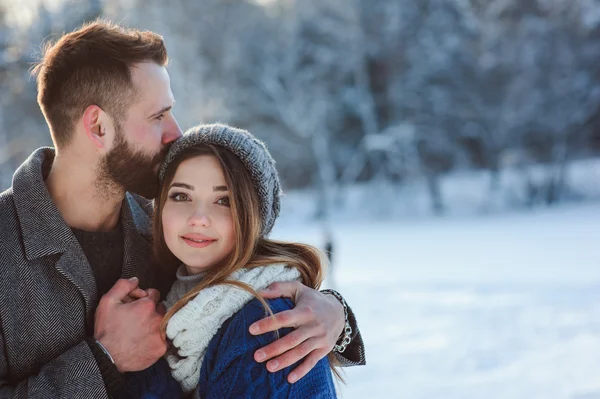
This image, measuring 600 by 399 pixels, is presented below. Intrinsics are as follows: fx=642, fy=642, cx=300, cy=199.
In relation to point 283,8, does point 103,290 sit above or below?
below

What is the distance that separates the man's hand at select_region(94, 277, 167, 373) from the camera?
1.92 m

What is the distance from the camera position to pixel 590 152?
2259cm

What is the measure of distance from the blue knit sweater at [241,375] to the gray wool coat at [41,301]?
22 cm

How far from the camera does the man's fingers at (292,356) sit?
70.5 inches

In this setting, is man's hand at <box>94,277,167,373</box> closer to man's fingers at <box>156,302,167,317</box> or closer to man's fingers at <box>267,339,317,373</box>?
man's fingers at <box>156,302,167,317</box>

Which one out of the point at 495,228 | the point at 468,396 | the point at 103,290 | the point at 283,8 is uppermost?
the point at 283,8

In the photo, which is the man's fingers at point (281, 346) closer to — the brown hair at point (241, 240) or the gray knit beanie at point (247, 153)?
the brown hair at point (241, 240)

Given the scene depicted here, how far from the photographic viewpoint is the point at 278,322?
1.85 meters

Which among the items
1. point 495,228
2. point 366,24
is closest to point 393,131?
point 366,24

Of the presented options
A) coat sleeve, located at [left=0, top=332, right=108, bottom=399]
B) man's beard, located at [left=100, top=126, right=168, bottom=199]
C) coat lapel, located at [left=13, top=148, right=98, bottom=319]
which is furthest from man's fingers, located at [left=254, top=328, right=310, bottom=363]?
man's beard, located at [left=100, top=126, right=168, bottom=199]

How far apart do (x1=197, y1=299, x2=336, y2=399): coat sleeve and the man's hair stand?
0.86m

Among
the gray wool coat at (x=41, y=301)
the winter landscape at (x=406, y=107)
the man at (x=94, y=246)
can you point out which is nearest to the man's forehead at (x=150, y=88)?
the man at (x=94, y=246)

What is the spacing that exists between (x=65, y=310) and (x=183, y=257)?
40 cm

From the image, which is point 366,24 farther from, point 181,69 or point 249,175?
point 249,175
